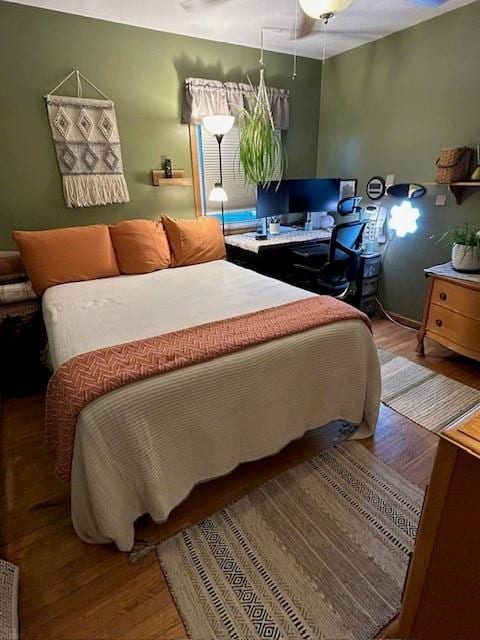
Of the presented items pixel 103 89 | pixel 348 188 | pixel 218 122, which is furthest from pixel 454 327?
pixel 103 89

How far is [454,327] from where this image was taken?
254 centimetres

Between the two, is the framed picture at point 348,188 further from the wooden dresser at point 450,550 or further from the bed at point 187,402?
the wooden dresser at point 450,550

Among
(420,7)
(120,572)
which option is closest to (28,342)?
(120,572)

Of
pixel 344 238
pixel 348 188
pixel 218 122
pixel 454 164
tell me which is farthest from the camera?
pixel 348 188

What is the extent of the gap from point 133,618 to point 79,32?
136 inches

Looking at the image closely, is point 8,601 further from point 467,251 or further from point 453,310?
point 467,251

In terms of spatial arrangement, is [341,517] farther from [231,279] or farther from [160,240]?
[160,240]

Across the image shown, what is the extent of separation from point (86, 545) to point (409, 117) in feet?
12.1

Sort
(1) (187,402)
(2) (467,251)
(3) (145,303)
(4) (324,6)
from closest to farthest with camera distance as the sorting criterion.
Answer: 1. (1) (187,402)
2. (4) (324,6)
3. (3) (145,303)
4. (2) (467,251)

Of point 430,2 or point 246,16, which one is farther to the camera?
point 246,16

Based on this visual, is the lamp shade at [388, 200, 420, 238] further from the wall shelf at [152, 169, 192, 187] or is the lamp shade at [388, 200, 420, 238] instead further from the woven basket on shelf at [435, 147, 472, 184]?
the wall shelf at [152, 169, 192, 187]

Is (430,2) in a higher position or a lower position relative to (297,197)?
higher

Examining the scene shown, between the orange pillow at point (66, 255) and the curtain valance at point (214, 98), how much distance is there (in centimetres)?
132

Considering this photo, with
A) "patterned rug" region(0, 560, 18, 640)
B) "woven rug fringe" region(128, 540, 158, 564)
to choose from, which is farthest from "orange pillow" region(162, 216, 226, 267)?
"patterned rug" region(0, 560, 18, 640)
